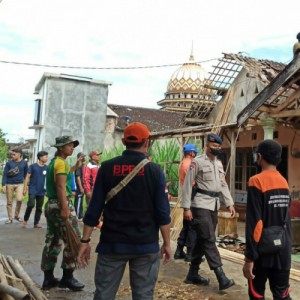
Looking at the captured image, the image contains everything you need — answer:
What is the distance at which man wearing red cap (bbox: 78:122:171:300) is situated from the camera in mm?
3020

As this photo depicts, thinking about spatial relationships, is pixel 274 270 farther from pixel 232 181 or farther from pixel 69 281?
pixel 232 181

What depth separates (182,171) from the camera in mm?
6715

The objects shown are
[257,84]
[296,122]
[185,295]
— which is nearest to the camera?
[185,295]

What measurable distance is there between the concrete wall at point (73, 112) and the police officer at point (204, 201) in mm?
21371

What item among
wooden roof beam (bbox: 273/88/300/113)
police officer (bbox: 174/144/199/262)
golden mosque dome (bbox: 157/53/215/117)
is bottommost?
police officer (bbox: 174/144/199/262)

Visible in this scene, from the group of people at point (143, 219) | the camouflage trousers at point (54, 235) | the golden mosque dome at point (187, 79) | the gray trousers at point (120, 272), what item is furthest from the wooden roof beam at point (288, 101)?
the golden mosque dome at point (187, 79)

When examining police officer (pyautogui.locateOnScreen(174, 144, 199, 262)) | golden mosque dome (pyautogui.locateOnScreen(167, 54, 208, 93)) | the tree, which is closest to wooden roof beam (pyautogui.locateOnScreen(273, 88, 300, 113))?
police officer (pyautogui.locateOnScreen(174, 144, 199, 262))

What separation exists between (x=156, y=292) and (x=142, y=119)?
23.4m

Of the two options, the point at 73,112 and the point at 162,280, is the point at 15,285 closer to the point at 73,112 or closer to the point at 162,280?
the point at 162,280

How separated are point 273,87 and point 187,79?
90.0 ft

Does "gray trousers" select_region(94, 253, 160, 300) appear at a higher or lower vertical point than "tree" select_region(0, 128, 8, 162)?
lower

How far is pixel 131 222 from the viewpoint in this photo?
3016 millimetres

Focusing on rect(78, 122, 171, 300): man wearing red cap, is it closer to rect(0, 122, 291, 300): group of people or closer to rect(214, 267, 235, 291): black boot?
rect(0, 122, 291, 300): group of people

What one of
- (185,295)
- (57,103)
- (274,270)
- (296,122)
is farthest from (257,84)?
(57,103)
